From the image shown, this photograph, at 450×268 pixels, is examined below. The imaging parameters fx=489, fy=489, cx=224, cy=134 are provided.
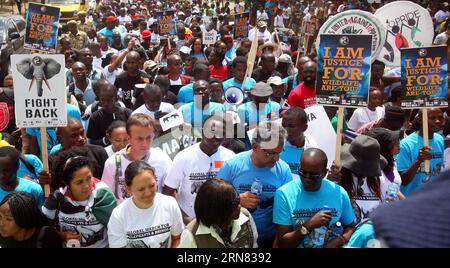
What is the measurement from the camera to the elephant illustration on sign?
4316 mm

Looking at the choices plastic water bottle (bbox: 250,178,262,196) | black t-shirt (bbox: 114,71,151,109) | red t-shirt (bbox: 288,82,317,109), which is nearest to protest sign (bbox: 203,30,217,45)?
black t-shirt (bbox: 114,71,151,109)

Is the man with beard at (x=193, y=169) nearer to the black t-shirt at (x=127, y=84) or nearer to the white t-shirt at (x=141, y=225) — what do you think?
the white t-shirt at (x=141, y=225)

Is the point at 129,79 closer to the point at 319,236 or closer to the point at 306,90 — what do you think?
the point at 306,90

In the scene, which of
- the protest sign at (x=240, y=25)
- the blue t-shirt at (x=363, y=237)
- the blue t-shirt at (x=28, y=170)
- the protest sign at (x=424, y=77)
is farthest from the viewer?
the protest sign at (x=240, y=25)

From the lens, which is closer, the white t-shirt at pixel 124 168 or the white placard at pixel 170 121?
the white t-shirt at pixel 124 168

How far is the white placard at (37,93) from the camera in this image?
4301mm

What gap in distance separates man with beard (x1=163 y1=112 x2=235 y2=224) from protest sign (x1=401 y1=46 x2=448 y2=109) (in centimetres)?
216

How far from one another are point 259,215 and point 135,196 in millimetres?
1036

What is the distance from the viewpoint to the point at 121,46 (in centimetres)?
1298

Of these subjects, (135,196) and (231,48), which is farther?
(231,48)

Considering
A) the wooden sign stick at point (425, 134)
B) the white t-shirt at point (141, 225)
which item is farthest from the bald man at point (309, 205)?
the wooden sign stick at point (425, 134)

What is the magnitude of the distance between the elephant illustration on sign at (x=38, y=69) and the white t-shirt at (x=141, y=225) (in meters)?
1.60
